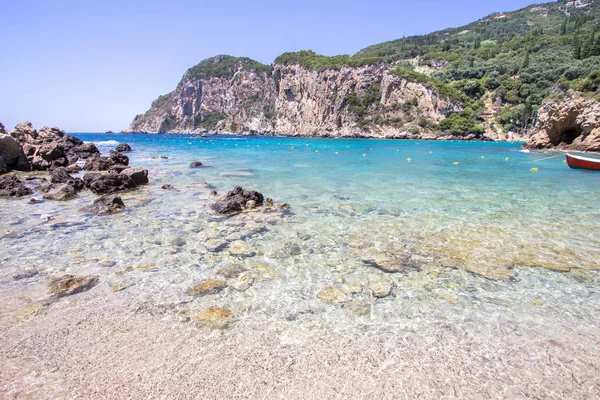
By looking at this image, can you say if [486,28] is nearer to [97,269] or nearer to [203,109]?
[203,109]

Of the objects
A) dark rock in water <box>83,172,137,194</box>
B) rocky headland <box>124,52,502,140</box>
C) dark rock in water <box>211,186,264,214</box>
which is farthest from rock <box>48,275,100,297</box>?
rocky headland <box>124,52,502,140</box>

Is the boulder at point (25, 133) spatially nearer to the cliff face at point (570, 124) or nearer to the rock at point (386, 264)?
the rock at point (386, 264)

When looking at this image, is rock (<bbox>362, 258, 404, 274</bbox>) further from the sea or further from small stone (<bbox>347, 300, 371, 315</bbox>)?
small stone (<bbox>347, 300, 371, 315</bbox>)

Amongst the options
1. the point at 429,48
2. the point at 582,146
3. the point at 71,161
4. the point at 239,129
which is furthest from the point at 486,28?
the point at 71,161

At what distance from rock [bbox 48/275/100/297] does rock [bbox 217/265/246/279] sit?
7.33 feet

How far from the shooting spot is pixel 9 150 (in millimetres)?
19828

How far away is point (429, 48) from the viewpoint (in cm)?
16388

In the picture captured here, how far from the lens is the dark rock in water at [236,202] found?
10.3 m

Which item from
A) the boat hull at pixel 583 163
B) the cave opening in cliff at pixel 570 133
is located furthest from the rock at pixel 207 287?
the cave opening in cliff at pixel 570 133

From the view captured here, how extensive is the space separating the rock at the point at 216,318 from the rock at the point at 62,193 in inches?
460

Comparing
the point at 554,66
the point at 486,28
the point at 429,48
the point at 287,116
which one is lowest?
the point at 287,116

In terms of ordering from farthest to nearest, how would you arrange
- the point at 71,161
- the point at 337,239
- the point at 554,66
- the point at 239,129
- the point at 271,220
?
the point at 239,129
the point at 554,66
the point at 71,161
the point at 271,220
the point at 337,239

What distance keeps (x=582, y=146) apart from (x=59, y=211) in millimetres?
47660

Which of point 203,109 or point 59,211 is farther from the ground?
point 203,109
